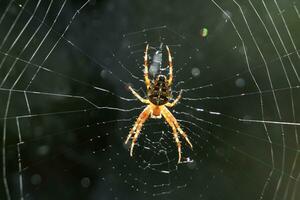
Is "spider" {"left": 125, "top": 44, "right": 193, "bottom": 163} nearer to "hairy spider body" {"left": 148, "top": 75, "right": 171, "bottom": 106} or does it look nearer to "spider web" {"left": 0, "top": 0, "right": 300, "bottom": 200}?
"hairy spider body" {"left": 148, "top": 75, "right": 171, "bottom": 106}

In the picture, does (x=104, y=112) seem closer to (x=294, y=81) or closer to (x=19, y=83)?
(x=19, y=83)

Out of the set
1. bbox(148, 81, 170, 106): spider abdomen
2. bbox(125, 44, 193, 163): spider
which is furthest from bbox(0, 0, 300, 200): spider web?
bbox(148, 81, 170, 106): spider abdomen

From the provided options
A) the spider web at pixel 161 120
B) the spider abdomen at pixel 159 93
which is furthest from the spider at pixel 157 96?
the spider web at pixel 161 120

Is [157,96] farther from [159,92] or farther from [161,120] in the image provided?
[161,120]

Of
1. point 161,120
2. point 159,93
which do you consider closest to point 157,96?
point 159,93

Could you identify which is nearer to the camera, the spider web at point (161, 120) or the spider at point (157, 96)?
the spider at point (157, 96)

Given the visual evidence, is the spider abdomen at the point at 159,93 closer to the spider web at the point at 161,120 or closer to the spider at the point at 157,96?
the spider at the point at 157,96

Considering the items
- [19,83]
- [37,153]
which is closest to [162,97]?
[19,83]

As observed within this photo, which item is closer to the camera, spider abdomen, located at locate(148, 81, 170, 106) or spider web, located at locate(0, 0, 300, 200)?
spider abdomen, located at locate(148, 81, 170, 106)
